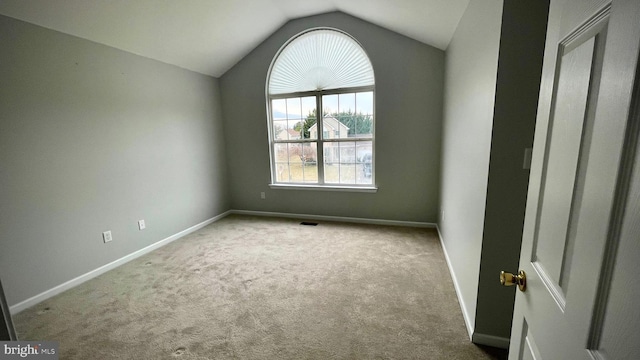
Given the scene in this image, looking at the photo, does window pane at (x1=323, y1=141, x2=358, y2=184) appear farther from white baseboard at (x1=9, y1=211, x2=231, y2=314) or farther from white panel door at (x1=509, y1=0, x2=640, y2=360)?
white panel door at (x1=509, y1=0, x2=640, y2=360)

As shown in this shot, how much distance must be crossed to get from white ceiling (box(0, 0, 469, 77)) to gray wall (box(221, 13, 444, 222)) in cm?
17

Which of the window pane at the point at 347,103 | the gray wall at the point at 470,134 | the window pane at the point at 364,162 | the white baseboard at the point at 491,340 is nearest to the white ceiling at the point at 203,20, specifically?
the gray wall at the point at 470,134

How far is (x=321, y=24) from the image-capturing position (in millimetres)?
3521

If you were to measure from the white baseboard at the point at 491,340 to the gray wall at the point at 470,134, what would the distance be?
0.08 meters

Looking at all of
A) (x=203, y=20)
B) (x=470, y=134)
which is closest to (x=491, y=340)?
(x=470, y=134)

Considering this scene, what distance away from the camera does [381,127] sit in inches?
138

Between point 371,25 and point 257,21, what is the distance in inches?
58.3

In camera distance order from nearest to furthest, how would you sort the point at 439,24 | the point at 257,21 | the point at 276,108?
the point at 439,24, the point at 257,21, the point at 276,108

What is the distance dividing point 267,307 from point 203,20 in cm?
303

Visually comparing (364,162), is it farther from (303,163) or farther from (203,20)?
(203,20)

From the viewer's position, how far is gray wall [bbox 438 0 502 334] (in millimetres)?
1471

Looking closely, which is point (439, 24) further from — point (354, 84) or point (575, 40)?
point (575, 40)

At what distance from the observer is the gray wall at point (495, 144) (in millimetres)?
1284

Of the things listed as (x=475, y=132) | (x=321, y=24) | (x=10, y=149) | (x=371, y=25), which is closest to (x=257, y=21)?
(x=321, y=24)
